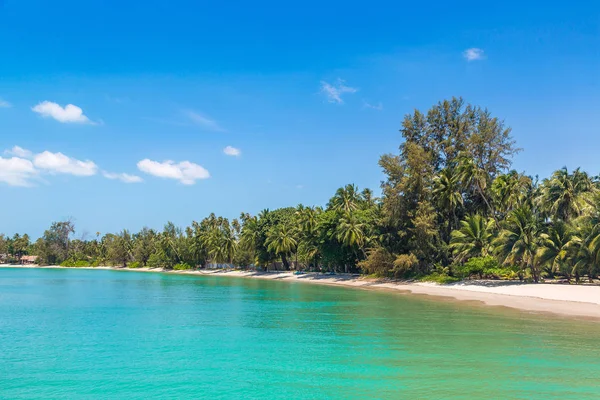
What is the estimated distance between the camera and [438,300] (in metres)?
42.4

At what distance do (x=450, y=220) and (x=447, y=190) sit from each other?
21.1ft

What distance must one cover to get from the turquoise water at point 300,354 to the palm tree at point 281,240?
49.2 metres

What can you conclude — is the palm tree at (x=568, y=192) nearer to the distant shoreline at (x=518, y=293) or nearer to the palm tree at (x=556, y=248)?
the palm tree at (x=556, y=248)

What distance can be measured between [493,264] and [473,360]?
112ft

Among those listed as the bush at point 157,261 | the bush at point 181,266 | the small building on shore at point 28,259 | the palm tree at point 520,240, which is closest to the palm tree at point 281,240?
the bush at point 181,266

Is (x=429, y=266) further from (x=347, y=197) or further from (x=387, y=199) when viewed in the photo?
(x=347, y=197)

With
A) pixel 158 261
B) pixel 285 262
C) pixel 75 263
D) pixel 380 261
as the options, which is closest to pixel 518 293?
pixel 380 261

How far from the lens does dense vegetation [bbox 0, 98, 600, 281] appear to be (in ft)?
145

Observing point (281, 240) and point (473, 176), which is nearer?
point (473, 176)

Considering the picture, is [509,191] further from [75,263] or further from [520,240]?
[75,263]

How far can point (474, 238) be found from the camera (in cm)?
5259

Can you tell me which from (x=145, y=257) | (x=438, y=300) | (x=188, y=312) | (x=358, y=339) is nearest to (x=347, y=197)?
(x=438, y=300)

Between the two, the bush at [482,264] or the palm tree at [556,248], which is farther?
the bush at [482,264]

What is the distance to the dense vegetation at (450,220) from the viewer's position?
44344mm
